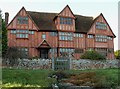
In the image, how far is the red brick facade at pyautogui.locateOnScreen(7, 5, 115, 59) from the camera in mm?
41281

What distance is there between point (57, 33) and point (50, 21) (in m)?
2.43

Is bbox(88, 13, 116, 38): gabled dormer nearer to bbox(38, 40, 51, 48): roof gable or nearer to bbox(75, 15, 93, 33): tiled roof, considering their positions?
bbox(75, 15, 93, 33): tiled roof

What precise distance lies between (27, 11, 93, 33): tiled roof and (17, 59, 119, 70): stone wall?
8945mm

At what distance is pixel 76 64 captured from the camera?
115 ft

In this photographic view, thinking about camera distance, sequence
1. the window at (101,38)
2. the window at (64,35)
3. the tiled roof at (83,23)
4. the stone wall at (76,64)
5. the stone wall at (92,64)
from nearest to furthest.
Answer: the stone wall at (76,64), the stone wall at (92,64), the window at (64,35), the tiled roof at (83,23), the window at (101,38)

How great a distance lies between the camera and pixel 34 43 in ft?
138

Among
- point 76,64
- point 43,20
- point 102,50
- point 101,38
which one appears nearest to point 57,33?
point 43,20

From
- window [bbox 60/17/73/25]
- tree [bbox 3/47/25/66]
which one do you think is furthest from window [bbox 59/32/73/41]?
tree [bbox 3/47/25/66]

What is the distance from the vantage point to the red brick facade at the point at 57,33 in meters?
41.3

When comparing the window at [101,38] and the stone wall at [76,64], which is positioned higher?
the window at [101,38]

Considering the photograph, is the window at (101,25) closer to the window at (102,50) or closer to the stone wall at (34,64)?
the window at (102,50)

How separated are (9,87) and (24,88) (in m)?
0.87

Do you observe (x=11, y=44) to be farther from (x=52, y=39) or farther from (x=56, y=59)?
(x=56, y=59)

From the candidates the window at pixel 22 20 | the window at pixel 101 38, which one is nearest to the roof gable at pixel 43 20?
the window at pixel 22 20
